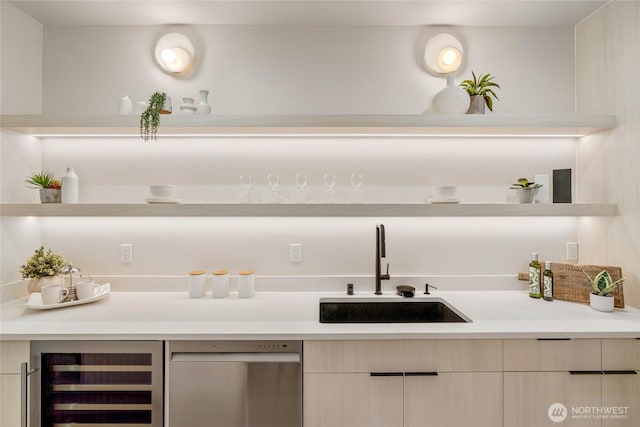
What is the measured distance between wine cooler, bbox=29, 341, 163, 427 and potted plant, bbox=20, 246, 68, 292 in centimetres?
55

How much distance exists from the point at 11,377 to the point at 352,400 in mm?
1467

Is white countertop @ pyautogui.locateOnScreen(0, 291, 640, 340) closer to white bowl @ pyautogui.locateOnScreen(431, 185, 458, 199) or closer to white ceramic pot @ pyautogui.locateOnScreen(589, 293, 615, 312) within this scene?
white ceramic pot @ pyautogui.locateOnScreen(589, 293, 615, 312)

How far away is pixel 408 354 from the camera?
1493 mm

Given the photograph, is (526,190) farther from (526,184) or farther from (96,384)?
(96,384)

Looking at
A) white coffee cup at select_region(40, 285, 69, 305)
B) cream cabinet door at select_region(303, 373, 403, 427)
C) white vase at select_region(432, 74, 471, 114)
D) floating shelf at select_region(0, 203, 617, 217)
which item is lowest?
cream cabinet door at select_region(303, 373, 403, 427)

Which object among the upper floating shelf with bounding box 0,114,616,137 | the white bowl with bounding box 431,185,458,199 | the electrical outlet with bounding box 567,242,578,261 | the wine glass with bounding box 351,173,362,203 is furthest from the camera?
the electrical outlet with bounding box 567,242,578,261

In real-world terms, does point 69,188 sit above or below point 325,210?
above

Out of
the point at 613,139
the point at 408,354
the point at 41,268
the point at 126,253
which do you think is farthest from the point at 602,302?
the point at 41,268

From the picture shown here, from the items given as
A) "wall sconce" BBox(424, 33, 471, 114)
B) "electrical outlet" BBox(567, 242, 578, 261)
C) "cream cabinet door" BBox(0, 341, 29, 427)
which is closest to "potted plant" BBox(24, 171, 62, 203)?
"cream cabinet door" BBox(0, 341, 29, 427)

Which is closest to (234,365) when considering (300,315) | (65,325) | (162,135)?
(300,315)

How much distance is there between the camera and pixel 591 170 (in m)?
2.09

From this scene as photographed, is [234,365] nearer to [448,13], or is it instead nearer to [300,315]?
[300,315]

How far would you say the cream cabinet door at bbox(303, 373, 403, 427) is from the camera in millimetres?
1486

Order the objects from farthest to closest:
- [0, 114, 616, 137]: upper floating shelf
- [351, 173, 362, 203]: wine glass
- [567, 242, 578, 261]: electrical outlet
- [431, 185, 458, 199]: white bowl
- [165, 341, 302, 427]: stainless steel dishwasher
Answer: [567, 242, 578, 261]: electrical outlet
[351, 173, 362, 203]: wine glass
[431, 185, 458, 199]: white bowl
[0, 114, 616, 137]: upper floating shelf
[165, 341, 302, 427]: stainless steel dishwasher
